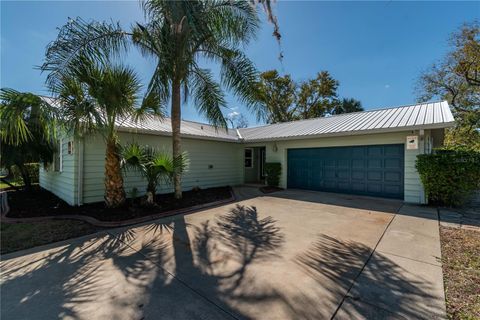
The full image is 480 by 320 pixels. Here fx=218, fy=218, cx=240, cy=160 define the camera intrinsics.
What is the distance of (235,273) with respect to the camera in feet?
10.2

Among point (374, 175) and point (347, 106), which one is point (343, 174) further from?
point (347, 106)

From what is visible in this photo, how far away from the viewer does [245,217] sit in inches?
241

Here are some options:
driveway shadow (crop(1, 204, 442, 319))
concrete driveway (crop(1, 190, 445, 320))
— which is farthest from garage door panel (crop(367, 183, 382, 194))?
driveway shadow (crop(1, 204, 442, 319))

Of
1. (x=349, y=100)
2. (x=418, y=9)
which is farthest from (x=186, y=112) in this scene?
(x=349, y=100)

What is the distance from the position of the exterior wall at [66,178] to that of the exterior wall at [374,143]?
28.5 ft

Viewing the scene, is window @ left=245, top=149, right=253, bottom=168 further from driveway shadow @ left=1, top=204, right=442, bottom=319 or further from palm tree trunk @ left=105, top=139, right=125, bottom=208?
driveway shadow @ left=1, top=204, right=442, bottom=319

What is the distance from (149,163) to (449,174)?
29.8ft

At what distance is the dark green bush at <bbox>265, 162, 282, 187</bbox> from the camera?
37.4 ft

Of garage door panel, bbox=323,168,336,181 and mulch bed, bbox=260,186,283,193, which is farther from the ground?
garage door panel, bbox=323,168,336,181

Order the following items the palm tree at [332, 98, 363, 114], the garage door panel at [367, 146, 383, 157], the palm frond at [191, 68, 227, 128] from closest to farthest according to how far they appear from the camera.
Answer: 1. the palm frond at [191, 68, 227, 128]
2. the garage door panel at [367, 146, 383, 157]
3. the palm tree at [332, 98, 363, 114]

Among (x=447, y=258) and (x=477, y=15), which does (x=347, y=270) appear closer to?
(x=447, y=258)

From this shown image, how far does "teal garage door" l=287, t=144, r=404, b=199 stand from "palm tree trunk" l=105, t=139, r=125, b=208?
7864 mm

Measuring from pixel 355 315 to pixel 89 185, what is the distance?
7.90m

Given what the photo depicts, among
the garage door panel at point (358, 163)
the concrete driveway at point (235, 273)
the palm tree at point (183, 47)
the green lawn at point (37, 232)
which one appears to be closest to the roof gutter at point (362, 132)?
the garage door panel at point (358, 163)
